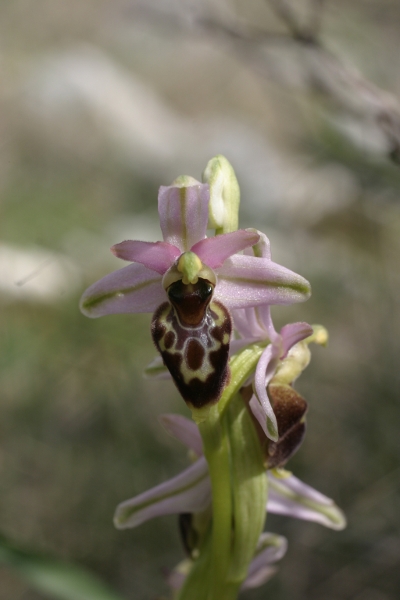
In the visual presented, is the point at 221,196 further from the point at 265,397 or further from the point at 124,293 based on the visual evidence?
the point at 265,397

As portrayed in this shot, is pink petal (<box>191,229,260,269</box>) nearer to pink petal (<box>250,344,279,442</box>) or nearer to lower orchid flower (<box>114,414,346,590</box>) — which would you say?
pink petal (<box>250,344,279,442</box>)

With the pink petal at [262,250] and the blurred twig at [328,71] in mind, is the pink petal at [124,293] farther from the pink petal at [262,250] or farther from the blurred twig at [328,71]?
the blurred twig at [328,71]

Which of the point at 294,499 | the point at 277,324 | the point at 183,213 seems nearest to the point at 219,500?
the point at 294,499

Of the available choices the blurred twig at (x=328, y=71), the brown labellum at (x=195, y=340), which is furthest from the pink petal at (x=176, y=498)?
the blurred twig at (x=328, y=71)

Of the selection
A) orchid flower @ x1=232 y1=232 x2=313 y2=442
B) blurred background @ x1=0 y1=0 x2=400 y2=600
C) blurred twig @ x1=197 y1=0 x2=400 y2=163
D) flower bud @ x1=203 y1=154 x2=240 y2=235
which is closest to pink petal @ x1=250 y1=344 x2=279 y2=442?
orchid flower @ x1=232 y1=232 x2=313 y2=442

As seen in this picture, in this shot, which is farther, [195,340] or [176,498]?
[176,498]

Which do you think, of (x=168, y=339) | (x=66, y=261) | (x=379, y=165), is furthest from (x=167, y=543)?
(x=168, y=339)
